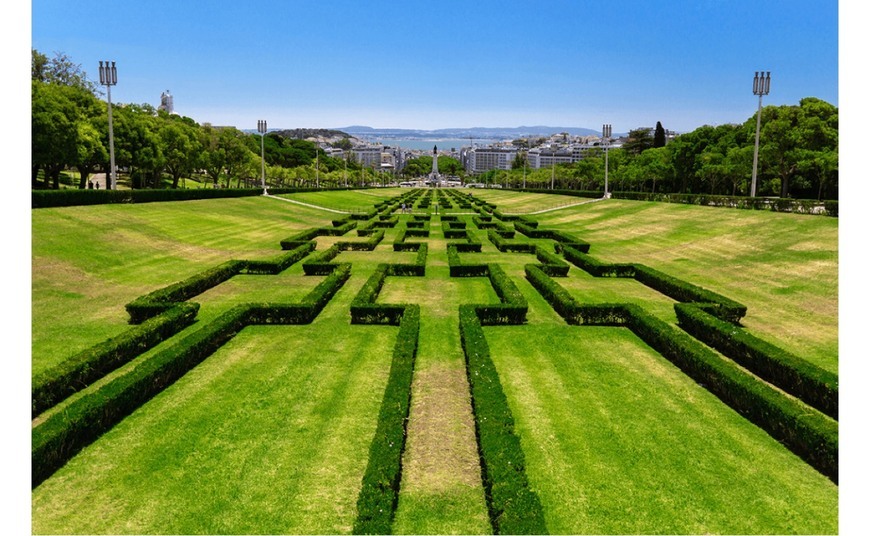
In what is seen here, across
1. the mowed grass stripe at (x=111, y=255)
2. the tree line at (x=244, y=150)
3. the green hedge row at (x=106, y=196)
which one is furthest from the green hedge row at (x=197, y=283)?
the tree line at (x=244, y=150)

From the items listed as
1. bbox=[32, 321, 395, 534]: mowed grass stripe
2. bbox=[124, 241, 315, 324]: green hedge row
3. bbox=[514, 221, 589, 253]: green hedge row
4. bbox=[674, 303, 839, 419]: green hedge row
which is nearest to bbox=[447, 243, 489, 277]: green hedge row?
bbox=[124, 241, 315, 324]: green hedge row

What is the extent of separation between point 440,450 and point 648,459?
3774 millimetres

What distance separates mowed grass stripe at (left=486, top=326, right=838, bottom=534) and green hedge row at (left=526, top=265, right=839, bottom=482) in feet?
0.86

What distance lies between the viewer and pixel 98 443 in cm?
959

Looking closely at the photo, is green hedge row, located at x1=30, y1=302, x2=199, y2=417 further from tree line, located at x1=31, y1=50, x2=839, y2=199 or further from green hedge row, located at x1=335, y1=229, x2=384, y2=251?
tree line, located at x1=31, y1=50, x2=839, y2=199

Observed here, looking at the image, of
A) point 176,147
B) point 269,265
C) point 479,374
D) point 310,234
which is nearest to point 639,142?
point 176,147

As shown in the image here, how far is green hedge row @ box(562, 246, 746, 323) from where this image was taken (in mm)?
17734

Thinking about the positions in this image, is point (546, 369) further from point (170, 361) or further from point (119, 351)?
point (119, 351)

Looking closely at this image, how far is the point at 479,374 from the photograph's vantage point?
11.9 m

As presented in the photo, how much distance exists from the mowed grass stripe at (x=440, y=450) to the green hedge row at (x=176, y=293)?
30.2 ft

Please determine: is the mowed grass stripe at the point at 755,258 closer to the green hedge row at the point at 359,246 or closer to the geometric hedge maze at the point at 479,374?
the geometric hedge maze at the point at 479,374

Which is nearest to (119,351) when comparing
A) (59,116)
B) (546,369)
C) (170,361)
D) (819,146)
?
(170,361)

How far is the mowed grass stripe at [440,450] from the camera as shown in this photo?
757 centimetres

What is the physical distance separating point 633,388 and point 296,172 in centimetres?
12693
